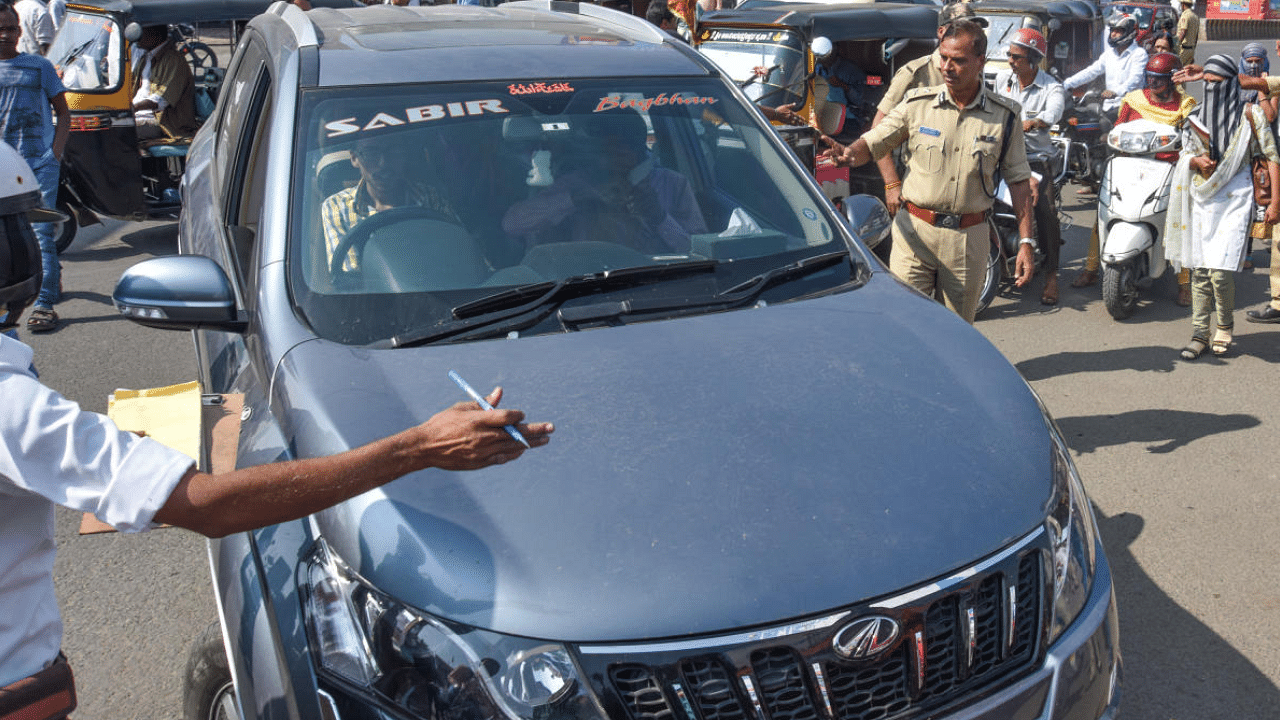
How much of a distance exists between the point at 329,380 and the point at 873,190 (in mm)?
7665

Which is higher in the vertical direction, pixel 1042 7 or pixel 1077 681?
pixel 1077 681

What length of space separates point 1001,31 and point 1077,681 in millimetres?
11633

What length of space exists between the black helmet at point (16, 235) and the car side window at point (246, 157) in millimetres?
682

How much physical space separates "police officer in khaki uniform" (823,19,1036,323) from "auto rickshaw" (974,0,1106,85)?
6506 mm

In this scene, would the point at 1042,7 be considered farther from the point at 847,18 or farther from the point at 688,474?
the point at 688,474

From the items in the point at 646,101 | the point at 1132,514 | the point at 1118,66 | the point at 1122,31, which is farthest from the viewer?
the point at 1118,66

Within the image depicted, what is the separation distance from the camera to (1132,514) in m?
4.62

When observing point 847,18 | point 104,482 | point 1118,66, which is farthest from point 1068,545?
point 1118,66

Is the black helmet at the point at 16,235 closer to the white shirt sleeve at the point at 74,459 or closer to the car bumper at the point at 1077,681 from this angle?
the white shirt sleeve at the point at 74,459

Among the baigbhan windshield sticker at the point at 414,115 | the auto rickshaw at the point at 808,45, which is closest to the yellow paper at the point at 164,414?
the baigbhan windshield sticker at the point at 414,115

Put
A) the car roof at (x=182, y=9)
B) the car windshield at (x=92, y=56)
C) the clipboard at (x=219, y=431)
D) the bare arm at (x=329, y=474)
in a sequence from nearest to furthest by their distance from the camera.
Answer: the bare arm at (x=329, y=474), the clipboard at (x=219, y=431), the car windshield at (x=92, y=56), the car roof at (x=182, y=9)

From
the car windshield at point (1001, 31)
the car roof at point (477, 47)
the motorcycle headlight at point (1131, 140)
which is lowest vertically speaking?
the car windshield at point (1001, 31)

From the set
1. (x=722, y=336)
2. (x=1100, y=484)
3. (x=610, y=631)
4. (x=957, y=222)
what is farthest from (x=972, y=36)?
(x=610, y=631)

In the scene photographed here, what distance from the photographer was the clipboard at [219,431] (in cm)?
260
